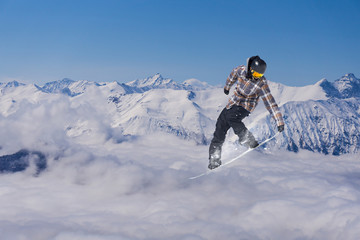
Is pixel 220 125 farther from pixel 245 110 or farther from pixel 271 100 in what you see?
pixel 271 100

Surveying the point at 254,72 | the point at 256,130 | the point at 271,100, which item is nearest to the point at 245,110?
the point at 271,100

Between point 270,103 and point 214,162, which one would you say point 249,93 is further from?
point 214,162

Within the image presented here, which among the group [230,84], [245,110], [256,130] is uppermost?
[230,84]

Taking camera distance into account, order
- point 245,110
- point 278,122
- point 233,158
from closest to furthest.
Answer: point 278,122 → point 245,110 → point 233,158

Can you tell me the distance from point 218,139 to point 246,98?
255cm

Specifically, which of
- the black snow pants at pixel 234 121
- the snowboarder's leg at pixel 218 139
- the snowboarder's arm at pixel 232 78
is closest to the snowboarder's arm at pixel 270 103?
the black snow pants at pixel 234 121

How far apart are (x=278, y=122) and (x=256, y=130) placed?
3.38 meters

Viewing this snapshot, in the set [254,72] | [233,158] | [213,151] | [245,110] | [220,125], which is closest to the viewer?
[254,72]

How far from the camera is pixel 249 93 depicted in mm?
9477

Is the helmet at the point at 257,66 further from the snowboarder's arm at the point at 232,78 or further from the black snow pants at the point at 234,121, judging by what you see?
the black snow pants at the point at 234,121

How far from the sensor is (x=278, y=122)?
9.12 m

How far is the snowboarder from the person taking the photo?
8.51 meters

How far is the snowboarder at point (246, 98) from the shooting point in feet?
27.9

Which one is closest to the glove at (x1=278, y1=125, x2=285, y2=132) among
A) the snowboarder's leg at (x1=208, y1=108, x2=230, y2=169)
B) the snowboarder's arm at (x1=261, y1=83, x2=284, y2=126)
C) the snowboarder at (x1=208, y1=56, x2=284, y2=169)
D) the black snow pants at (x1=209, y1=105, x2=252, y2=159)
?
the snowboarder at (x1=208, y1=56, x2=284, y2=169)
